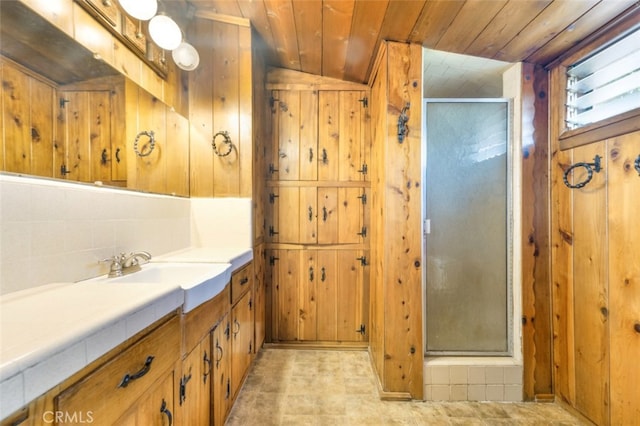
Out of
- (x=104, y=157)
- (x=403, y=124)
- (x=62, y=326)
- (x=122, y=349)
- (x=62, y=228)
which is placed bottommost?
(x=122, y=349)

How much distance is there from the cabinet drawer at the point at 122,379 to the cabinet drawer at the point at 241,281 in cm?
61

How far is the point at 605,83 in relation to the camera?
1.38m

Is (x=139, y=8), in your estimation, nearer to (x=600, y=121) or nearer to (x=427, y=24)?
(x=427, y=24)

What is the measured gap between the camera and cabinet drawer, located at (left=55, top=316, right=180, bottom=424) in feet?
1.75

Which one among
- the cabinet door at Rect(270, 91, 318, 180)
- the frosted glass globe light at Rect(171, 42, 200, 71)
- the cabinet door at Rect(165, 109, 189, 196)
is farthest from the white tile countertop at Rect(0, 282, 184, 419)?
the cabinet door at Rect(270, 91, 318, 180)

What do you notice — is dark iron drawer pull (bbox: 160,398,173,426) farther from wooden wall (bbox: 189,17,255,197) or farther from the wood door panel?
the wood door panel

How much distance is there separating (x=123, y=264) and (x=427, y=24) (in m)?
1.97

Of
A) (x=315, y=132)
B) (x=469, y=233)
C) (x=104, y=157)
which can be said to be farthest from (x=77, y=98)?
(x=469, y=233)

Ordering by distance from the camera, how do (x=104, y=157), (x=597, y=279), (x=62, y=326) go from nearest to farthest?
(x=62, y=326)
(x=104, y=157)
(x=597, y=279)

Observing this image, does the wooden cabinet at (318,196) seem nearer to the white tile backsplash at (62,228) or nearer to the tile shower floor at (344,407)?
the tile shower floor at (344,407)

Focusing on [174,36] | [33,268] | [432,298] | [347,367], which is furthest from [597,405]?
[174,36]

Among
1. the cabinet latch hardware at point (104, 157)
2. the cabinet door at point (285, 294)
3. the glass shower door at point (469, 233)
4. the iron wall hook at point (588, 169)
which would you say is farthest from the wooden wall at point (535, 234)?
the cabinet latch hardware at point (104, 157)

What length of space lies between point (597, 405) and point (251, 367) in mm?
2100

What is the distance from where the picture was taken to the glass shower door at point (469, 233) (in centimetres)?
175
